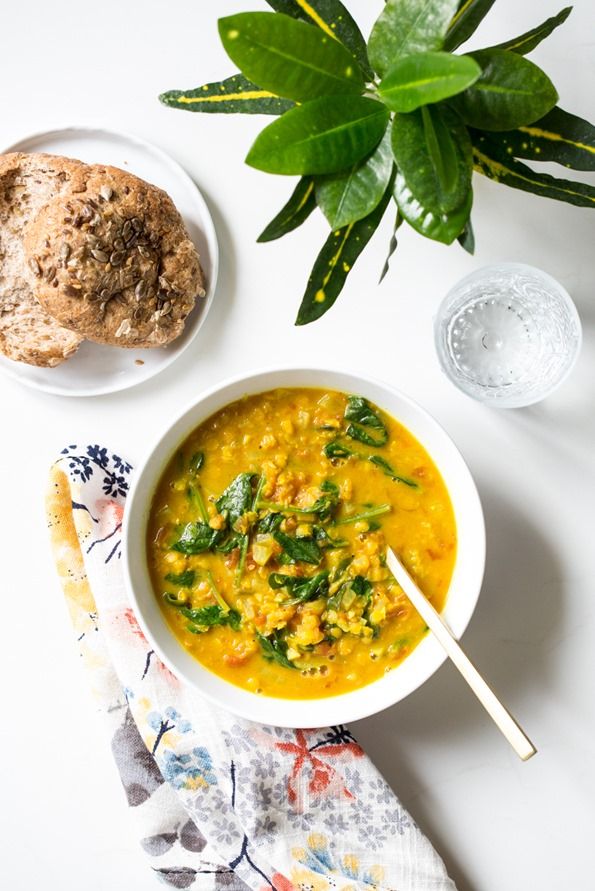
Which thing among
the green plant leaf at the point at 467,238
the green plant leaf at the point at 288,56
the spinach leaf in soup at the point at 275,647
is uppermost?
the green plant leaf at the point at 288,56

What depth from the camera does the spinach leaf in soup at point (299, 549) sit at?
9.87 ft

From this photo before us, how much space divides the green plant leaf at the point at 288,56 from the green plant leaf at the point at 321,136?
0.20 ft

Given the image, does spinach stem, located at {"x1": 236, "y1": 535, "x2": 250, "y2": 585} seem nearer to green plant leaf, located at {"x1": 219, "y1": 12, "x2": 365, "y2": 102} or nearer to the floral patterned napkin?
the floral patterned napkin

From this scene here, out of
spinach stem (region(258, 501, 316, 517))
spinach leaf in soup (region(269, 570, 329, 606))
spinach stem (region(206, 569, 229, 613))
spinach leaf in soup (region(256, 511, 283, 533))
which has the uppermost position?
spinach stem (region(258, 501, 316, 517))

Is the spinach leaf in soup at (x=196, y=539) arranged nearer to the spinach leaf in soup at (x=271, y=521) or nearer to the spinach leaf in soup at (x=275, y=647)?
the spinach leaf in soup at (x=271, y=521)

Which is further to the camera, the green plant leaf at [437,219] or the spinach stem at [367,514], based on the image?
the spinach stem at [367,514]

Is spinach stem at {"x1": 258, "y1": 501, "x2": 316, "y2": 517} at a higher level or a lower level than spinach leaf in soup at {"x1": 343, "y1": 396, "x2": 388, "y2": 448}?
lower

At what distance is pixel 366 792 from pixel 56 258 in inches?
85.1

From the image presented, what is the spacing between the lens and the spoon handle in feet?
8.68

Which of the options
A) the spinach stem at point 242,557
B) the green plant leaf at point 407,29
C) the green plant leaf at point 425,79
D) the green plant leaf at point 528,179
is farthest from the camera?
the spinach stem at point 242,557

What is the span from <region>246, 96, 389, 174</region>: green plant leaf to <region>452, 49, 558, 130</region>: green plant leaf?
0.84 feet

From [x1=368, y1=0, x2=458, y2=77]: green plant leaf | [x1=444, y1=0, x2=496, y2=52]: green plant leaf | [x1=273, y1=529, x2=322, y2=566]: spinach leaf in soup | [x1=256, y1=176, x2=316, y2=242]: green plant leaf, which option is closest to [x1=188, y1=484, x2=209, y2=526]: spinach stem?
[x1=273, y1=529, x2=322, y2=566]: spinach leaf in soup

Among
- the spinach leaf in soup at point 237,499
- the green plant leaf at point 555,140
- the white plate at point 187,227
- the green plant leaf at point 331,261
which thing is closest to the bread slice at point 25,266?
the white plate at point 187,227

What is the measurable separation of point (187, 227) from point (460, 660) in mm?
1820
